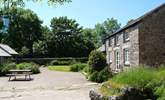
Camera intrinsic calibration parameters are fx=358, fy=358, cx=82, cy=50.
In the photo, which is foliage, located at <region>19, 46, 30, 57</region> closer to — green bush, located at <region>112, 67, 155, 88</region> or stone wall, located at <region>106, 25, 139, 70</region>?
stone wall, located at <region>106, 25, 139, 70</region>

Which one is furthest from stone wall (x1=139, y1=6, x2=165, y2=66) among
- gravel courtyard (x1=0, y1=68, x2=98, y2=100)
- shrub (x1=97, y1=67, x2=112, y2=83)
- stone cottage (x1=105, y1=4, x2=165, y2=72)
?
gravel courtyard (x1=0, y1=68, x2=98, y2=100)

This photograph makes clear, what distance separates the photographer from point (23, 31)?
9362 cm

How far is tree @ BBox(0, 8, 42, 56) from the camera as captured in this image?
9162cm

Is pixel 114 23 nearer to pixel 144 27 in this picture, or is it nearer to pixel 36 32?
pixel 36 32

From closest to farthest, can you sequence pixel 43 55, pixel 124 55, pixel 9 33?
pixel 124 55, pixel 43 55, pixel 9 33

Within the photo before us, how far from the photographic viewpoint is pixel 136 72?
13.9 metres

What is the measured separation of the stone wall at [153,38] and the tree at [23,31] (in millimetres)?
63495

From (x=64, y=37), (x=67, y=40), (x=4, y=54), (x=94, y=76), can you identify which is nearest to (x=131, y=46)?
(x=94, y=76)

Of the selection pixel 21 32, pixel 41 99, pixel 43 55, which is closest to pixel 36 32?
pixel 21 32

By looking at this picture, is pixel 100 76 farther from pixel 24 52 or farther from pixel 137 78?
pixel 24 52

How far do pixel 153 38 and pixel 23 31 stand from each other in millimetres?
68216

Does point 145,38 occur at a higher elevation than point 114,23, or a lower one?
lower

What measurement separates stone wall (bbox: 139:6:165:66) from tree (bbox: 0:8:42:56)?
6349 centimetres

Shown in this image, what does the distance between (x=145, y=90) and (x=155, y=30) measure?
1687 cm
